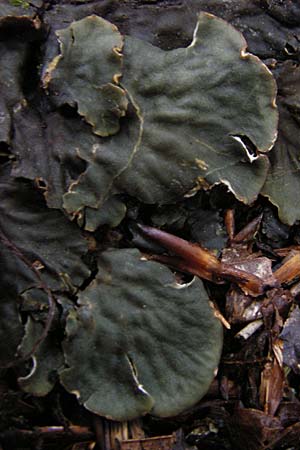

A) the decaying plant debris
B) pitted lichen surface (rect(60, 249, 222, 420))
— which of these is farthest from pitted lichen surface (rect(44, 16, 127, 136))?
pitted lichen surface (rect(60, 249, 222, 420))

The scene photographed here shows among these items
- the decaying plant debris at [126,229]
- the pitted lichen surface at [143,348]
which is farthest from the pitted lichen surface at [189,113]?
the pitted lichen surface at [143,348]

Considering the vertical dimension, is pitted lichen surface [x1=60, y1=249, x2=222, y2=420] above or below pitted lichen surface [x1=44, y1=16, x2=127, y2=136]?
below

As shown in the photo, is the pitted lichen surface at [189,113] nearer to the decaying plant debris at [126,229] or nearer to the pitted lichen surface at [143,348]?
the decaying plant debris at [126,229]

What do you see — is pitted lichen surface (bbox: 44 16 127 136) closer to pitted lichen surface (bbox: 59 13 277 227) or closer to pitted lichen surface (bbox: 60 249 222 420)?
pitted lichen surface (bbox: 59 13 277 227)

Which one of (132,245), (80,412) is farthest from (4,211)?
(80,412)

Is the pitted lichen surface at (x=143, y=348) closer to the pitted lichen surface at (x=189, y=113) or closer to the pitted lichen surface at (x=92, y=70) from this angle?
the pitted lichen surface at (x=189, y=113)

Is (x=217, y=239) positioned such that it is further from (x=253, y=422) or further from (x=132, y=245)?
(x=253, y=422)

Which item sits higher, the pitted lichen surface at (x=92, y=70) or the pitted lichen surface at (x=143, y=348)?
the pitted lichen surface at (x=92, y=70)

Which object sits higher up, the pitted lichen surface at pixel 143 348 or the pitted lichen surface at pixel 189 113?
the pitted lichen surface at pixel 189 113

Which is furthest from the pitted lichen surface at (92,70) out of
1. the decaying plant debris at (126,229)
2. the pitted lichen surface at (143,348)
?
the pitted lichen surface at (143,348)
